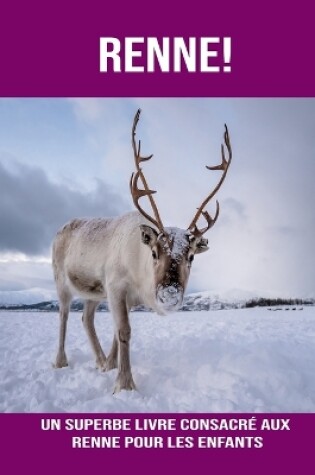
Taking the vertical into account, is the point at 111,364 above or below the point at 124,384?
Result: below

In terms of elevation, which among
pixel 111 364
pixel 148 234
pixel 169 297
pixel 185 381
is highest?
pixel 148 234

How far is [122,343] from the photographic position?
5324 millimetres

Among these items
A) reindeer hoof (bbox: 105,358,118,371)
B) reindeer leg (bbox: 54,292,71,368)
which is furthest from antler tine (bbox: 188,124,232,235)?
reindeer leg (bbox: 54,292,71,368)

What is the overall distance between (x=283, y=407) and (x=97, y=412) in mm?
2146

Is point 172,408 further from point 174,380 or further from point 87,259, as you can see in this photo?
point 87,259

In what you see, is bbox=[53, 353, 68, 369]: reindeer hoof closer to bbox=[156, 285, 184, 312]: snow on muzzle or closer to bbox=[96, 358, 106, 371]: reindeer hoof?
bbox=[96, 358, 106, 371]: reindeer hoof

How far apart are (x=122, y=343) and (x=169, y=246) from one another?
1.59m

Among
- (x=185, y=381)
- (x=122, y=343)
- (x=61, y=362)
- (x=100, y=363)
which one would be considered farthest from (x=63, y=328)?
(x=185, y=381)

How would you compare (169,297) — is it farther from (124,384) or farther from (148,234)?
(124,384)

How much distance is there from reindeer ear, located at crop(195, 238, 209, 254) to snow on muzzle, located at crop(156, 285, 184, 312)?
1.23 metres

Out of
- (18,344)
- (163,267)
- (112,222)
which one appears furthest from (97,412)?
(18,344)

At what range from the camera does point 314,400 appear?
472 centimetres

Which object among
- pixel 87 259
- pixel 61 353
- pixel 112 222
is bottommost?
pixel 61 353

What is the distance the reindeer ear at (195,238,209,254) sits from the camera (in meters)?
5.50
